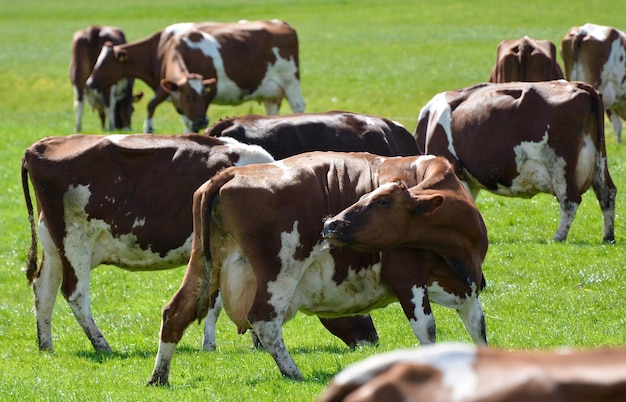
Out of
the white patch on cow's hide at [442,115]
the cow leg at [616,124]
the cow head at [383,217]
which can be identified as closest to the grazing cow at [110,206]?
the cow head at [383,217]

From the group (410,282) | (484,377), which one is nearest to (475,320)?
(410,282)

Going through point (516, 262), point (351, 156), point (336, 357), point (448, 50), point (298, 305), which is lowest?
point (448, 50)

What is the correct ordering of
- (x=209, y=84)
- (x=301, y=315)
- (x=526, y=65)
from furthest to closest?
(x=209, y=84), (x=526, y=65), (x=301, y=315)

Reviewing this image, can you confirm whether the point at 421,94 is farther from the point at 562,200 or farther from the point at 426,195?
the point at 426,195

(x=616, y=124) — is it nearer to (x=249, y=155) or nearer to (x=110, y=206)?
(x=249, y=155)

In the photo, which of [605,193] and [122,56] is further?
[122,56]

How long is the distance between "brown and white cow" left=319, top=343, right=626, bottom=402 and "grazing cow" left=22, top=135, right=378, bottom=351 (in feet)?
24.8

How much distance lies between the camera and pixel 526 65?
22.8m

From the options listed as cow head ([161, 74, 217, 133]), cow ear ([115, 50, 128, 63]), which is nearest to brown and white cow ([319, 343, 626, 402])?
cow head ([161, 74, 217, 133])

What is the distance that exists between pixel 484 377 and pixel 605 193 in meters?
13.1

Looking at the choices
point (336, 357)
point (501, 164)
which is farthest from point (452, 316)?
point (501, 164)

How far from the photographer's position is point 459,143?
57.5 ft

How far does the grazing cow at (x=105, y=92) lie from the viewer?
32.8m

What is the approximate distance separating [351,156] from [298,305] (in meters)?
1.57
